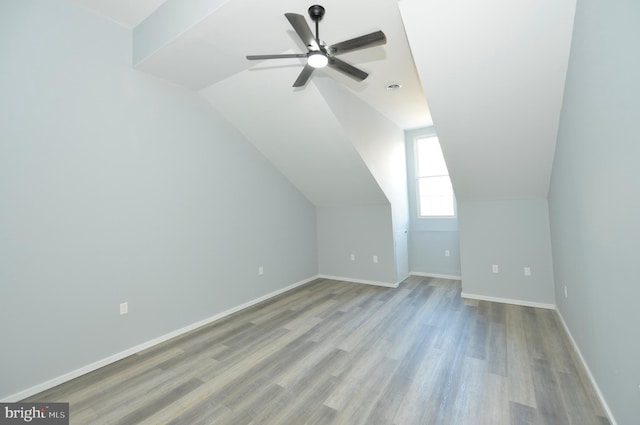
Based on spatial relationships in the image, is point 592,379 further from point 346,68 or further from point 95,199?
Answer: point 95,199

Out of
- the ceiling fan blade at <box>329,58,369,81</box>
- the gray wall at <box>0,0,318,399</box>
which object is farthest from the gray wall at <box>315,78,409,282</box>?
the gray wall at <box>0,0,318,399</box>

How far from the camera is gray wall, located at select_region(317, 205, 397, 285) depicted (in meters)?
4.71

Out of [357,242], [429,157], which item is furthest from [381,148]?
[357,242]

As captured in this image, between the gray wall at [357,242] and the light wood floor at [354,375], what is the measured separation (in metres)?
1.30

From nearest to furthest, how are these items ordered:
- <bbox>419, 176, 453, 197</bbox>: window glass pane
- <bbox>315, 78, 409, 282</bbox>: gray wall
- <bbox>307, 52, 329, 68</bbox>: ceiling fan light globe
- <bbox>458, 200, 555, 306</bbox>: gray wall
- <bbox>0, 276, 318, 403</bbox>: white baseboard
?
<bbox>307, 52, 329, 68</bbox>: ceiling fan light globe, <bbox>0, 276, 318, 403</bbox>: white baseboard, <bbox>315, 78, 409, 282</bbox>: gray wall, <bbox>458, 200, 555, 306</bbox>: gray wall, <bbox>419, 176, 453, 197</bbox>: window glass pane

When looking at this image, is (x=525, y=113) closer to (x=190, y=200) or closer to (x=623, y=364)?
(x=623, y=364)

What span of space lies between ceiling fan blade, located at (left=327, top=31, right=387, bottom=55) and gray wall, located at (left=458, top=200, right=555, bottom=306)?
3.00 metres

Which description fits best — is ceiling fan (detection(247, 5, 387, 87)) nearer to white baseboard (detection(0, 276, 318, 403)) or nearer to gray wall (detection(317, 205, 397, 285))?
white baseboard (detection(0, 276, 318, 403))

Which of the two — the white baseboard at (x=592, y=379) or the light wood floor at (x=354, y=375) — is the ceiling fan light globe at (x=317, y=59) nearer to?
the light wood floor at (x=354, y=375)

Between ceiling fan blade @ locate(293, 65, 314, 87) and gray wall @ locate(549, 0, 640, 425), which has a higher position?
ceiling fan blade @ locate(293, 65, 314, 87)

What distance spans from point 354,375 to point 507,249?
9.41 feet

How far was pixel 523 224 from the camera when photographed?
362 centimetres

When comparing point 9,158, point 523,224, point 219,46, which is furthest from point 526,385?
point 9,158

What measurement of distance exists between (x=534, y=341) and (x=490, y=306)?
98cm
